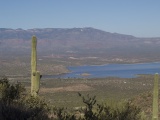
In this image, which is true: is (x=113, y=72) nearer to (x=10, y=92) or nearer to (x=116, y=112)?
(x=10, y=92)

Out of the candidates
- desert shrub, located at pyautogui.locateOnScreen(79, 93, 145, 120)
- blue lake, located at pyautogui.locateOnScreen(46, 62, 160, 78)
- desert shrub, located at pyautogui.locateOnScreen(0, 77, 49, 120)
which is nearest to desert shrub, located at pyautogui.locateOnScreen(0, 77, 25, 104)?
desert shrub, located at pyautogui.locateOnScreen(0, 77, 49, 120)

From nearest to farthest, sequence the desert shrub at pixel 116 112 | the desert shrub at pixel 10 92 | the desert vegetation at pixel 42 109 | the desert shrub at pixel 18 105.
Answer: the desert shrub at pixel 18 105, the desert vegetation at pixel 42 109, the desert shrub at pixel 116 112, the desert shrub at pixel 10 92

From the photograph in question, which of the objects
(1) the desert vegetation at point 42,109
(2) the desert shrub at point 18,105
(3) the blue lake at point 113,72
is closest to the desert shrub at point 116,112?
(1) the desert vegetation at point 42,109

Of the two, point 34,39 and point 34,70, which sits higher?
point 34,39

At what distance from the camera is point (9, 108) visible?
26.9ft

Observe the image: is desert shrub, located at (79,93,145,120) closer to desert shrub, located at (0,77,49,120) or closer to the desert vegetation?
the desert vegetation

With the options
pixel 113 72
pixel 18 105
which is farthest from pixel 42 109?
pixel 113 72

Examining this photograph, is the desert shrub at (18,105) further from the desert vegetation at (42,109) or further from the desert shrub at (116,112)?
the desert shrub at (116,112)

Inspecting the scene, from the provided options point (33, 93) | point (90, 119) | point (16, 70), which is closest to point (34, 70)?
point (33, 93)

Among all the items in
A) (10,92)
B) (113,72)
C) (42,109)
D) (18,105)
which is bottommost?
(113,72)

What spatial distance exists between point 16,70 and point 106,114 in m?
92.8

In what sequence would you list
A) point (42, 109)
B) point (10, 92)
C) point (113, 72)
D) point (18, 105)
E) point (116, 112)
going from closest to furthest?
point (18, 105) → point (42, 109) → point (116, 112) → point (10, 92) → point (113, 72)

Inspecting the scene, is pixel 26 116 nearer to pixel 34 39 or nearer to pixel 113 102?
pixel 34 39

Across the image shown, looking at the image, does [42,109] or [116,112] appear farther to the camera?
[116,112]
